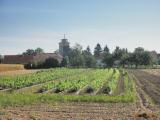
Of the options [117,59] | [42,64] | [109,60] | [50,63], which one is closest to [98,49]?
[117,59]

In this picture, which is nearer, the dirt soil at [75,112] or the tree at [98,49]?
the dirt soil at [75,112]

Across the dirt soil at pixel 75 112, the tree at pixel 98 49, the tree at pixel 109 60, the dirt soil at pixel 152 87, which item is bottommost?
the dirt soil at pixel 75 112

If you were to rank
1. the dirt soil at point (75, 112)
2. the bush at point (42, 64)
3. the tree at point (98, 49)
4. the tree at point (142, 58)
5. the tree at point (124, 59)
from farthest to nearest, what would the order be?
the tree at point (98, 49) < the tree at point (124, 59) < the tree at point (142, 58) < the bush at point (42, 64) < the dirt soil at point (75, 112)

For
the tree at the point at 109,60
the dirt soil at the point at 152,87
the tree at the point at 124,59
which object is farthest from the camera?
the tree at the point at 109,60

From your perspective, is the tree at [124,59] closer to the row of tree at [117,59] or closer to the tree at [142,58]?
the row of tree at [117,59]

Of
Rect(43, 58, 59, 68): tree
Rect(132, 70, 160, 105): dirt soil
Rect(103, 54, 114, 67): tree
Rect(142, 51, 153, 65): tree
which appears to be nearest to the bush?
Rect(43, 58, 59, 68): tree

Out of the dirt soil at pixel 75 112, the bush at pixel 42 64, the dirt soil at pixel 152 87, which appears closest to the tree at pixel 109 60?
the bush at pixel 42 64

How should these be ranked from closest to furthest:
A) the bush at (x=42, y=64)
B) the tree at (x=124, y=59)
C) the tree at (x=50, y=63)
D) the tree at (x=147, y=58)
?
the bush at (x=42, y=64)
the tree at (x=50, y=63)
the tree at (x=147, y=58)
the tree at (x=124, y=59)

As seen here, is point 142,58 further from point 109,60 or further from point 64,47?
point 64,47

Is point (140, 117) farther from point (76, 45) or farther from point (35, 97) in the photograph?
point (76, 45)

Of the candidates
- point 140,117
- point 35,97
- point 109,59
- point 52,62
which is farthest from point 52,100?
point 109,59

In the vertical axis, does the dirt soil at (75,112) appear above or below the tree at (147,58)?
below

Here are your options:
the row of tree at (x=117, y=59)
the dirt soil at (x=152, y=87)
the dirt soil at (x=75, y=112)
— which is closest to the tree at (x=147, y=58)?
the row of tree at (x=117, y=59)

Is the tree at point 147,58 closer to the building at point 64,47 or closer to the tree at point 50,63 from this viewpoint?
the tree at point 50,63
